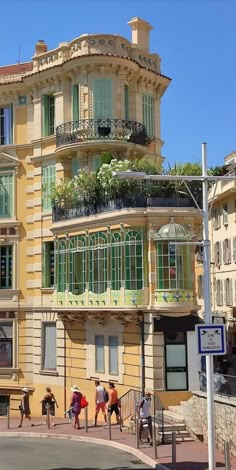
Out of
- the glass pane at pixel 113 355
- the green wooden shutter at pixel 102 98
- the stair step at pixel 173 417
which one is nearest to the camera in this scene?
the stair step at pixel 173 417

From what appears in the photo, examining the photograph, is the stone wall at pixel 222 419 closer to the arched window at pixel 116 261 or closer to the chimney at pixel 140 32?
the arched window at pixel 116 261

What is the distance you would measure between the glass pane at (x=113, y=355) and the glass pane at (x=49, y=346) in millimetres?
4695

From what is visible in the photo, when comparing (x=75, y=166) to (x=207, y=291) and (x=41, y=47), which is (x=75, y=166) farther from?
(x=207, y=291)

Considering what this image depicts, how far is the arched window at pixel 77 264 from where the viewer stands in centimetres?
2719

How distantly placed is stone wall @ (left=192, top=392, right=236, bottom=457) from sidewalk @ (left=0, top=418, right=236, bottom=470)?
428mm

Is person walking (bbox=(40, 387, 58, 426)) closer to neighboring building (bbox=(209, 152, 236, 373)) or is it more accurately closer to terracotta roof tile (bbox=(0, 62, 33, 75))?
neighboring building (bbox=(209, 152, 236, 373))

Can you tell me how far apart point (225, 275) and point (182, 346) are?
58.6ft

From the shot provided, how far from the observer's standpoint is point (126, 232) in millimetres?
24516

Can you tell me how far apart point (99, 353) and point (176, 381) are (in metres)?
4.44

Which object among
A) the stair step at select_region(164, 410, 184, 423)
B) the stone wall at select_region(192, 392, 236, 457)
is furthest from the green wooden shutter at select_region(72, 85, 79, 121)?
the stone wall at select_region(192, 392, 236, 457)

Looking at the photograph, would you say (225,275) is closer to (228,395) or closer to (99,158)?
(99,158)

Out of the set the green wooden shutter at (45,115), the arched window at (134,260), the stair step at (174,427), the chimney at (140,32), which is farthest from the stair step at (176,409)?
the chimney at (140,32)

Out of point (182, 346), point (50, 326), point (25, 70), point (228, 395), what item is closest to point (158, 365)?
point (182, 346)

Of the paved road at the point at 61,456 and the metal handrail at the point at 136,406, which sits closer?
the paved road at the point at 61,456
